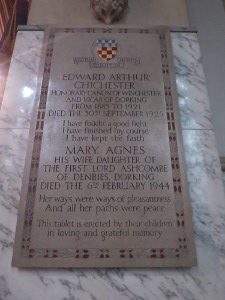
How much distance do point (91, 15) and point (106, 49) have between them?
75 centimetres

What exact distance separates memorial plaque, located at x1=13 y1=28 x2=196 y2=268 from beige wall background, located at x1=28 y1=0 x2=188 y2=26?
414mm

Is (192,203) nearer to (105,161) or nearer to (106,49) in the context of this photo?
(105,161)

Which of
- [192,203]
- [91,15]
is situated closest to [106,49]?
[91,15]

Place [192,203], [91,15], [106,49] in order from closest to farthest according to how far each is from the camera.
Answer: [192,203] < [106,49] < [91,15]

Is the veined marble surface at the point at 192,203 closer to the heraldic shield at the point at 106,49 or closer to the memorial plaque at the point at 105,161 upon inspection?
the memorial plaque at the point at 105,161

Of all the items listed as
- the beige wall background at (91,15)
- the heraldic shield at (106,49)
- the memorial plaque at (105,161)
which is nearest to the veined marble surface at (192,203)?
the memorial plaque at (105,161)

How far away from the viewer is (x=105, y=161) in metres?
3.16

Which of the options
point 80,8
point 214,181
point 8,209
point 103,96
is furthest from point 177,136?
point 80,8

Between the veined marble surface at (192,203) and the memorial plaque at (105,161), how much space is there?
106 millimetres

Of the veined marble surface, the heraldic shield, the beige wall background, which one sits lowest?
the veined marble surface

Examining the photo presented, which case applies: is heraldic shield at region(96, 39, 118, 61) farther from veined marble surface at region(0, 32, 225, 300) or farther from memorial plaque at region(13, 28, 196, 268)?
veined marble surface at region(0, 32, 225, 300)

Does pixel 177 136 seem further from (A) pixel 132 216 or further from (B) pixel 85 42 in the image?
(B) pixel 85 42

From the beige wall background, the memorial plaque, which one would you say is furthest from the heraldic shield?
the beige wall background

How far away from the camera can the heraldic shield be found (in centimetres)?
382
